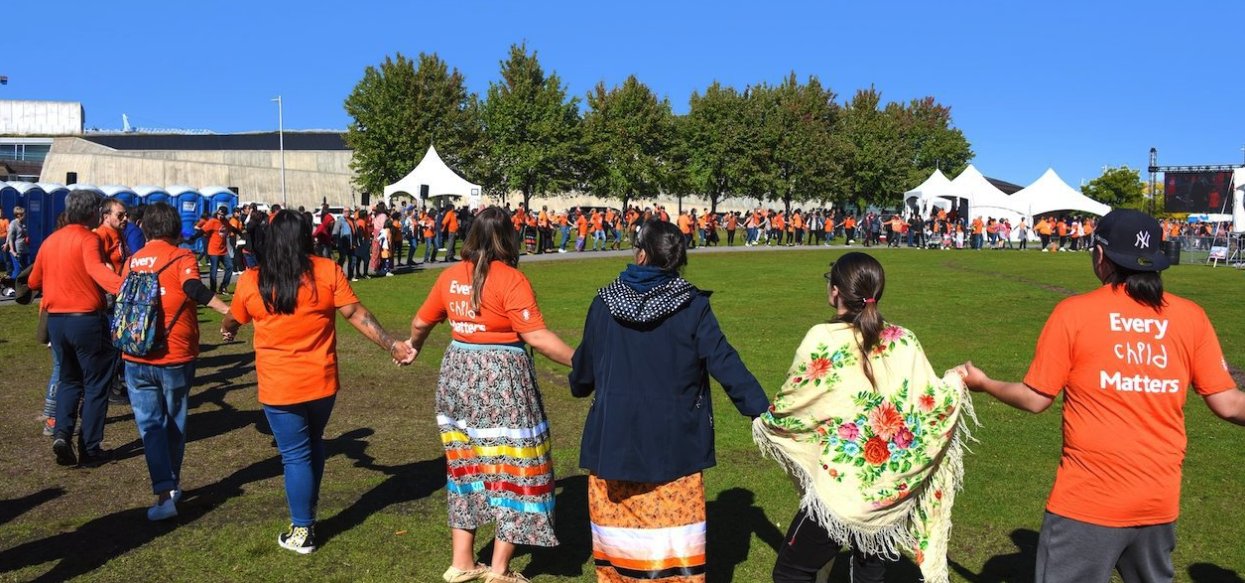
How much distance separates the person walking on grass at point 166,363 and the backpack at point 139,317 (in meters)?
0.03

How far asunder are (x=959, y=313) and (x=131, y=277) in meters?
14.2

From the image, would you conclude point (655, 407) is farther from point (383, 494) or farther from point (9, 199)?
point (9, 199)

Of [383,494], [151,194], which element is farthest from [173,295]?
[151,194]

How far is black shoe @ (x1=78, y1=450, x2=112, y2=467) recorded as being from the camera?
6992 mm

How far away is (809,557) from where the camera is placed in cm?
383

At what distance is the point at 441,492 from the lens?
639cm

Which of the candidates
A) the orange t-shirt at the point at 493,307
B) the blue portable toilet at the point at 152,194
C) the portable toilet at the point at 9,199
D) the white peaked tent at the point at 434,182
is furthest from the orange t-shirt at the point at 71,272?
the white peaked tent at the point at 434,182

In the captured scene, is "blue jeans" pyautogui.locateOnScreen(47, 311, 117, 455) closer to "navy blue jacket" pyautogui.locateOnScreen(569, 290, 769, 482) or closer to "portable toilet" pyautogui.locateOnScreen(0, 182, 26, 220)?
"navy blue jacket" pyautogui.locateOnScreen(569, 290, 769, 482)

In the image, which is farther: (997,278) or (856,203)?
(856,203)

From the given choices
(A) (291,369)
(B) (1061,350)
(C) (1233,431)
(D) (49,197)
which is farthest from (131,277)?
(D) (49,197)

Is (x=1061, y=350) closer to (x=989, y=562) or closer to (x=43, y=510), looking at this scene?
(x=989, y=562)

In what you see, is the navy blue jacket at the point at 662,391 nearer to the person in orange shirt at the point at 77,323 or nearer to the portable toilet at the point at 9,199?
the person in orange shirt at the point at 77,323

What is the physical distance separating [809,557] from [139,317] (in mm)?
4032

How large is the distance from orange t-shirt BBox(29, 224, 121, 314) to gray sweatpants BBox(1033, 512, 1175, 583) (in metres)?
6.23
